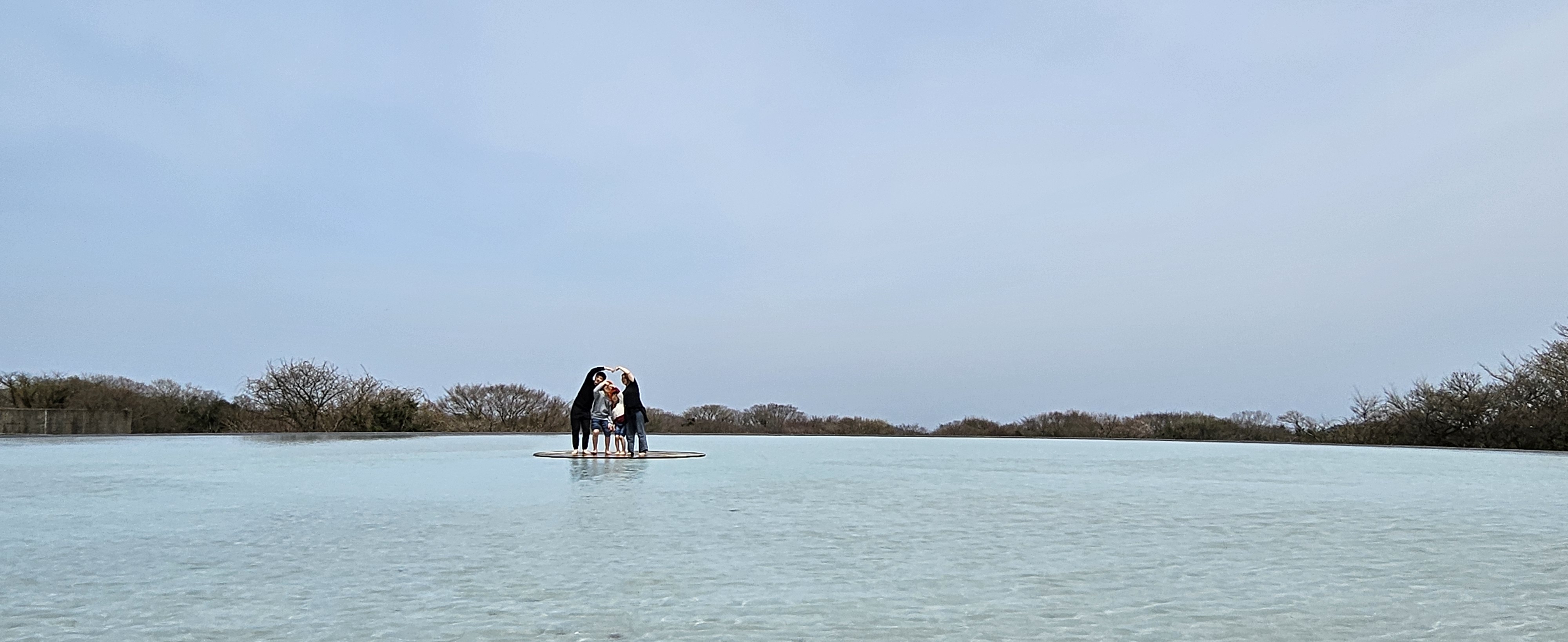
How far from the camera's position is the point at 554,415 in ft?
93.5

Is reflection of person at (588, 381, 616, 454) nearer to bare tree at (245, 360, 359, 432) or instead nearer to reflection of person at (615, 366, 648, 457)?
reflection of person at (615, 366, 648, 457)

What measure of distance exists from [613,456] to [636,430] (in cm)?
57

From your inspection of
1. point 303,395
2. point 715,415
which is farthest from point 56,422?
point 715,415

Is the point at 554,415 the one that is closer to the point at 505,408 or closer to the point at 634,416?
the point at 505,408

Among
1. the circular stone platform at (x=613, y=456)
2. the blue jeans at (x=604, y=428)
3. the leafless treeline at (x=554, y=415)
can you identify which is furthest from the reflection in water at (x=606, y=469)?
the leafless treeline at (x=554, y=415)

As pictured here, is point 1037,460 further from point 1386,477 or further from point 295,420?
point 295,420

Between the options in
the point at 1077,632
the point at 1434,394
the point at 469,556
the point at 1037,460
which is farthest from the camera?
the point at 1434,394

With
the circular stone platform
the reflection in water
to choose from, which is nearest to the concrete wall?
the circular stone platform

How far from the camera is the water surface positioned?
11.5ft

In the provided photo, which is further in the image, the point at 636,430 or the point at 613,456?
the point at 636,430

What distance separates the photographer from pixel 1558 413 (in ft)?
58.4

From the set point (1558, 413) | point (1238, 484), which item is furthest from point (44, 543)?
point (1558, 413)

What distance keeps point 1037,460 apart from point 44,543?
11.7 m

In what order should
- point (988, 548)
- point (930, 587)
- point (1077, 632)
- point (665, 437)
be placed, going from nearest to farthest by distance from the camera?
point (1077, 632) → point (930, 587) → point (988, 548) → point (665, 437)
